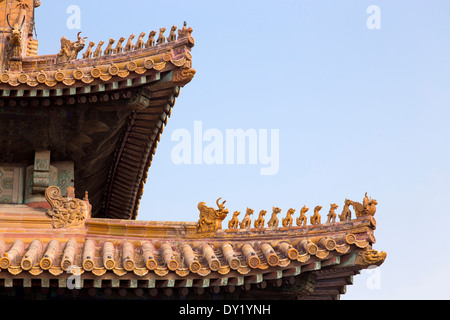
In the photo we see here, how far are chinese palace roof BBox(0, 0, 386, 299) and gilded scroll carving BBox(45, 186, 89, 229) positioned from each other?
0.06 feet

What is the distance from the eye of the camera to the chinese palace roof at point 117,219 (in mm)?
17250

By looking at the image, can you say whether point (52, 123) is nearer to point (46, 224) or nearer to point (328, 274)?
point (46, 224)

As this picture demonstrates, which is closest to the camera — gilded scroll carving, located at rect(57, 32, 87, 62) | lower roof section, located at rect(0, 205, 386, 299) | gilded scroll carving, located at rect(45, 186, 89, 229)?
lower roof section, located at rect(0, 205, 386, 299)

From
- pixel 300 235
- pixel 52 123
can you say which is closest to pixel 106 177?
pixel 52 123

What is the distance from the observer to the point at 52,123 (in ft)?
70.1

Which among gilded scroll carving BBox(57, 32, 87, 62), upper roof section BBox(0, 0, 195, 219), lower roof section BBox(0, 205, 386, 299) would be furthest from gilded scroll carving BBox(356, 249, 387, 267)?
gilded scroll carving BBox(57, 32, 87, 62)

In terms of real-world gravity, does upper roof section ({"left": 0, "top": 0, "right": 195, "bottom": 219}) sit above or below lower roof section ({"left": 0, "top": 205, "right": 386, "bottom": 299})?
above

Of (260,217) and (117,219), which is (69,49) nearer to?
(117,219)

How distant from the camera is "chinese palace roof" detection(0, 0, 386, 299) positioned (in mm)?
17250

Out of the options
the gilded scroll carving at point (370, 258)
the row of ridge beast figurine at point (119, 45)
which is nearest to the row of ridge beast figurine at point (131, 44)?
the row of ridge beast figurine at point (119, 45)

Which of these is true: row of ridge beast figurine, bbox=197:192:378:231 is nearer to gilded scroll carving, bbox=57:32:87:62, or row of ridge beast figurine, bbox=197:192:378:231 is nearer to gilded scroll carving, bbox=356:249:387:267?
gilded scroll carving, bbox=356:249:387:267
